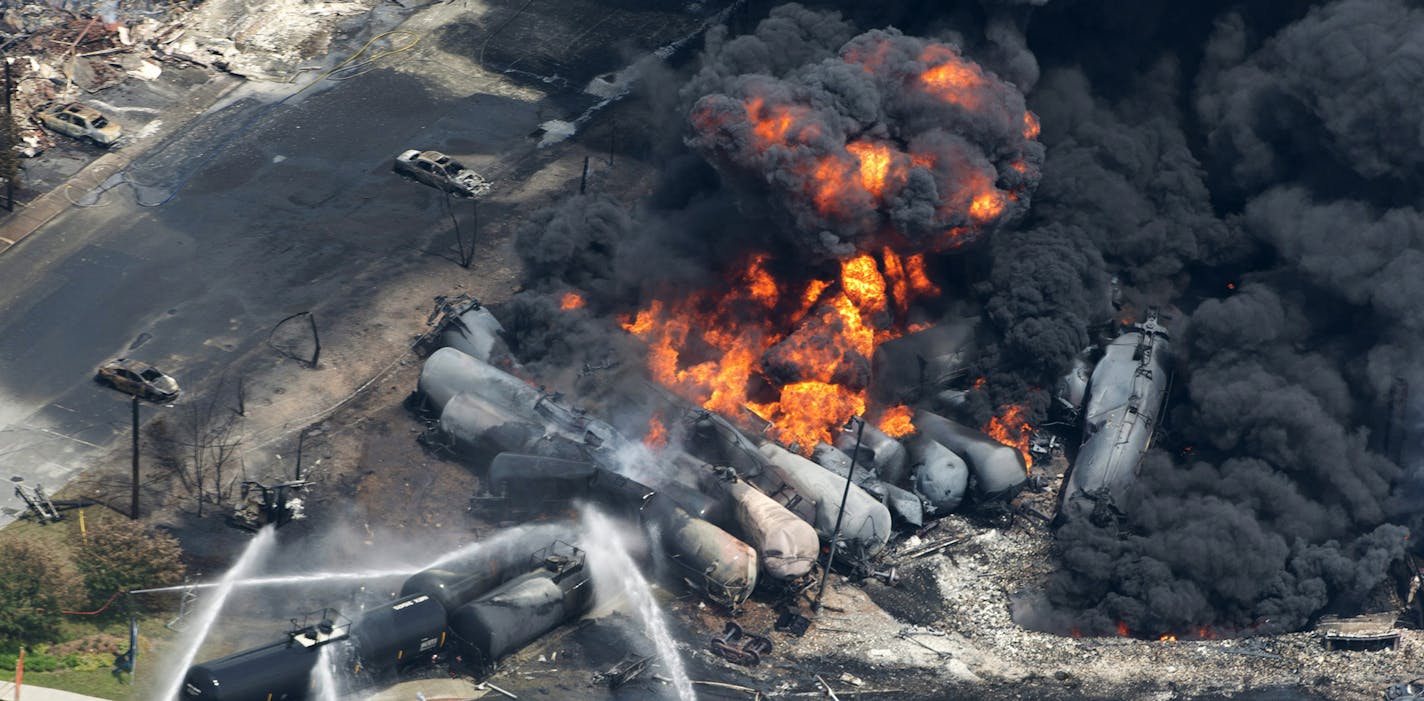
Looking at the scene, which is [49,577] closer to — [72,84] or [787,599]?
[787,599]

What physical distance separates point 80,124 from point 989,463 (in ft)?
139

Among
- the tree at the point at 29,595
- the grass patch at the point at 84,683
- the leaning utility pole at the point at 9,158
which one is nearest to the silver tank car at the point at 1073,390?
the grass patch at the point at 84,683

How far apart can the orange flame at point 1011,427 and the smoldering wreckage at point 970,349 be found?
0.14 meters

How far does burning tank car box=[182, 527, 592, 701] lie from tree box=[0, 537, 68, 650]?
5873mm

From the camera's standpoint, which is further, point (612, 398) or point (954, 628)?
point (612, 398)

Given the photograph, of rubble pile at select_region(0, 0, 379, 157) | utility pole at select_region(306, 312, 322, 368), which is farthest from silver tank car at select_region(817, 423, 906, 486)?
rubble pile at select_region(0, 0, 379, 157)

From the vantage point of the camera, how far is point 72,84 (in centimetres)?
7369

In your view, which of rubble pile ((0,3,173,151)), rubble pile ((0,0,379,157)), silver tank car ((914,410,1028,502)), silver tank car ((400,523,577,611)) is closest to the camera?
silver tank car ((400,523,577,611))

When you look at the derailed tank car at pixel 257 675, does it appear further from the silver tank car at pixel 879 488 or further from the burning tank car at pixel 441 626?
the silver tank car at pixel 879 488

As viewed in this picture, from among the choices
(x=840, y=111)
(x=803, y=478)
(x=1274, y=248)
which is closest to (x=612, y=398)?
(x=803, y=478)

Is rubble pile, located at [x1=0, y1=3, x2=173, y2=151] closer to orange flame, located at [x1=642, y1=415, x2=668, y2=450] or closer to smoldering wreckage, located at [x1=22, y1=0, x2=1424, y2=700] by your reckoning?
smoldering wreckage, located at [x1=22, y1=0, x2=1424, y2=700]

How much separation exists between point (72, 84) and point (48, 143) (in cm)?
461

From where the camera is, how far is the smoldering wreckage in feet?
172

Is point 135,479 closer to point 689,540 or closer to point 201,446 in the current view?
point 201,446
